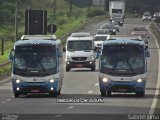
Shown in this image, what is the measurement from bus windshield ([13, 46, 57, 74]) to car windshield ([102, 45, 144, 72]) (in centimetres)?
231

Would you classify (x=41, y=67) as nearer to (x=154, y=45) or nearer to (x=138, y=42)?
(x=138, y=42)

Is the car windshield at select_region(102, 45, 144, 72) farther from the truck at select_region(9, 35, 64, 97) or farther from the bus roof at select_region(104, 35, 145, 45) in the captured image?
the truck at select_region(9, 35, 64, 97)

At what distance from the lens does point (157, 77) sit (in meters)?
46.3

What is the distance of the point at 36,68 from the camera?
33.2 meters

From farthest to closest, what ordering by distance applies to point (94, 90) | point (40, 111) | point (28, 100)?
point (94, 90) < point (28, 100) < point (40, 111)

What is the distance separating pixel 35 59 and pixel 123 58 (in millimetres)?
3863

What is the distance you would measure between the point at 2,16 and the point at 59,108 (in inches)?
3580

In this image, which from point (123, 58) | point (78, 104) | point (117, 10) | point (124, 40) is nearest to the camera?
point (78, 104)

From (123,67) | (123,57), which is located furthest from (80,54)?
(123,67)

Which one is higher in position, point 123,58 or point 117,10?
point 123,58

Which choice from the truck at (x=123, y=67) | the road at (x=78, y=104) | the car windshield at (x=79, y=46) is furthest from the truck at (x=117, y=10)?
the truck at (x=123, y=67)

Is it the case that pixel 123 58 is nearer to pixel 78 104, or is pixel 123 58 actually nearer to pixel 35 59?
pixel 35 59

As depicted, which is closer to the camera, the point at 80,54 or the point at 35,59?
the point at 35,59

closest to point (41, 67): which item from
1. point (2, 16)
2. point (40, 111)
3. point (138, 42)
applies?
point (138, 42)
